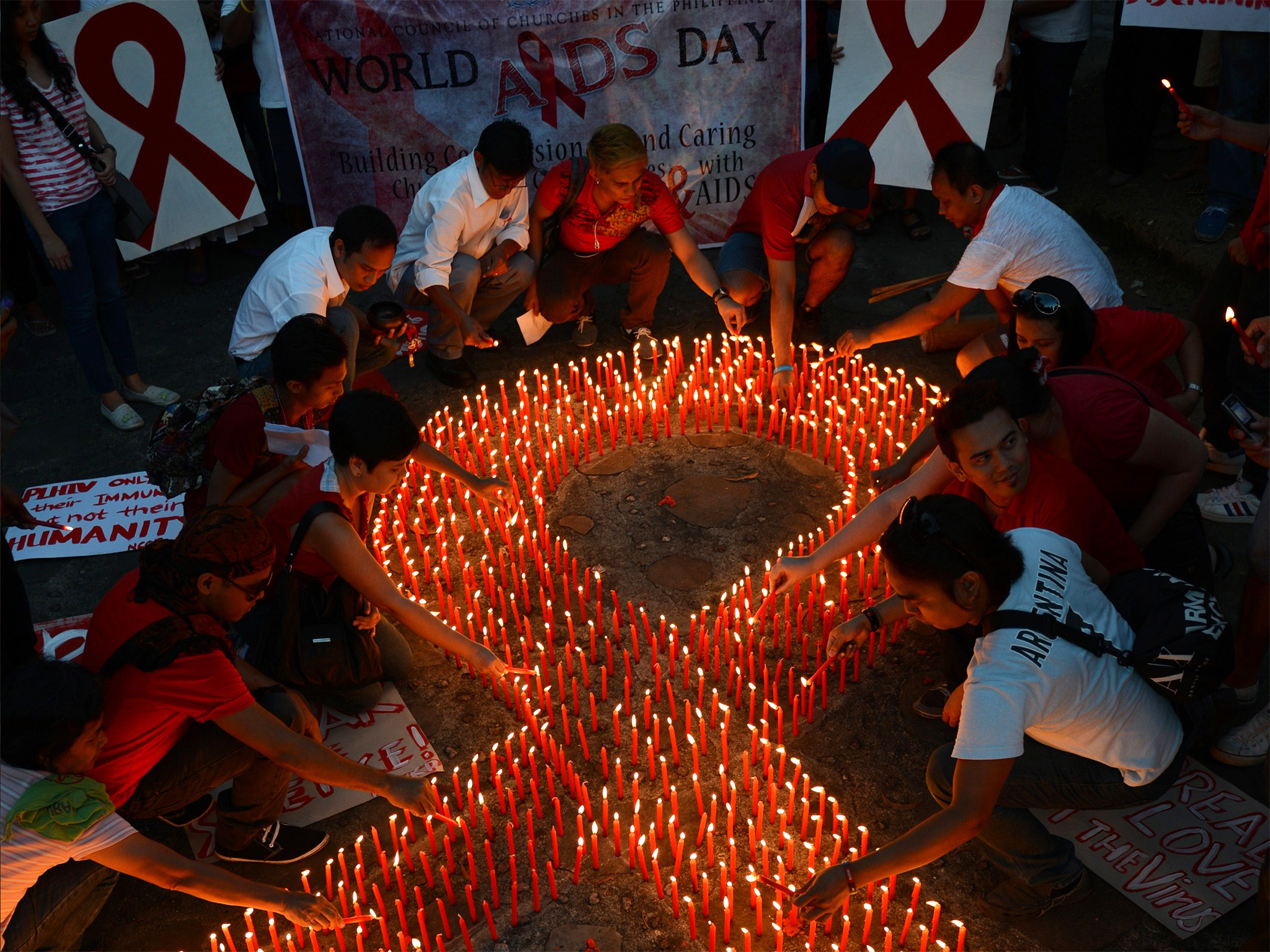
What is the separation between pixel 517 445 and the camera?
19.5ft

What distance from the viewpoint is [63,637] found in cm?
479

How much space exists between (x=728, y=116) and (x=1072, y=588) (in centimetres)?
558

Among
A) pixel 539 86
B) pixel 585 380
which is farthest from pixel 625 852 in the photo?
pixel 539 86

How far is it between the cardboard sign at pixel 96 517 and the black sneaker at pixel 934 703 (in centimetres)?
377

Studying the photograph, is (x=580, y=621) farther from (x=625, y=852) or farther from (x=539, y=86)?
(x=539, y=86)

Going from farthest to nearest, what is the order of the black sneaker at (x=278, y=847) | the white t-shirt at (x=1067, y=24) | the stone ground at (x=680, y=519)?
1. the white t-shirt at (x=1067, y=24)
2. the black sneaker at (x=278, y=847)
3. the stone ground at (x=680, y=519)

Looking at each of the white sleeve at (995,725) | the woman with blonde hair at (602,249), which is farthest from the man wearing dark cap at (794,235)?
the white sleeve at (995,725)

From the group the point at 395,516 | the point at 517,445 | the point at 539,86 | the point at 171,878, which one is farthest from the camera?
the point at 539,86

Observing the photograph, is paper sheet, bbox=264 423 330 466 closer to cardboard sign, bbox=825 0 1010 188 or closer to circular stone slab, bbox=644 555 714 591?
circular stone slab, bbox=644 555 714 591

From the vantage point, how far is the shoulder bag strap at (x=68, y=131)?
5.45 m

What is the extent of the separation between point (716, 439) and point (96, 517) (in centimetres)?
351

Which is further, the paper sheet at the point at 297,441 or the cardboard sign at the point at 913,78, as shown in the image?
the cardboard sign at the point at 913,78

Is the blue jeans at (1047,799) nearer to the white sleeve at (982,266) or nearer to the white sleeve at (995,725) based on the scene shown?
the white sleeve at (995,725)

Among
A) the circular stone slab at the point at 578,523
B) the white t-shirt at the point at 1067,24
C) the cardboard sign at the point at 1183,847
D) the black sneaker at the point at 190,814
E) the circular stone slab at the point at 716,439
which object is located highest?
the white t-shirt at the point at 1067,24
